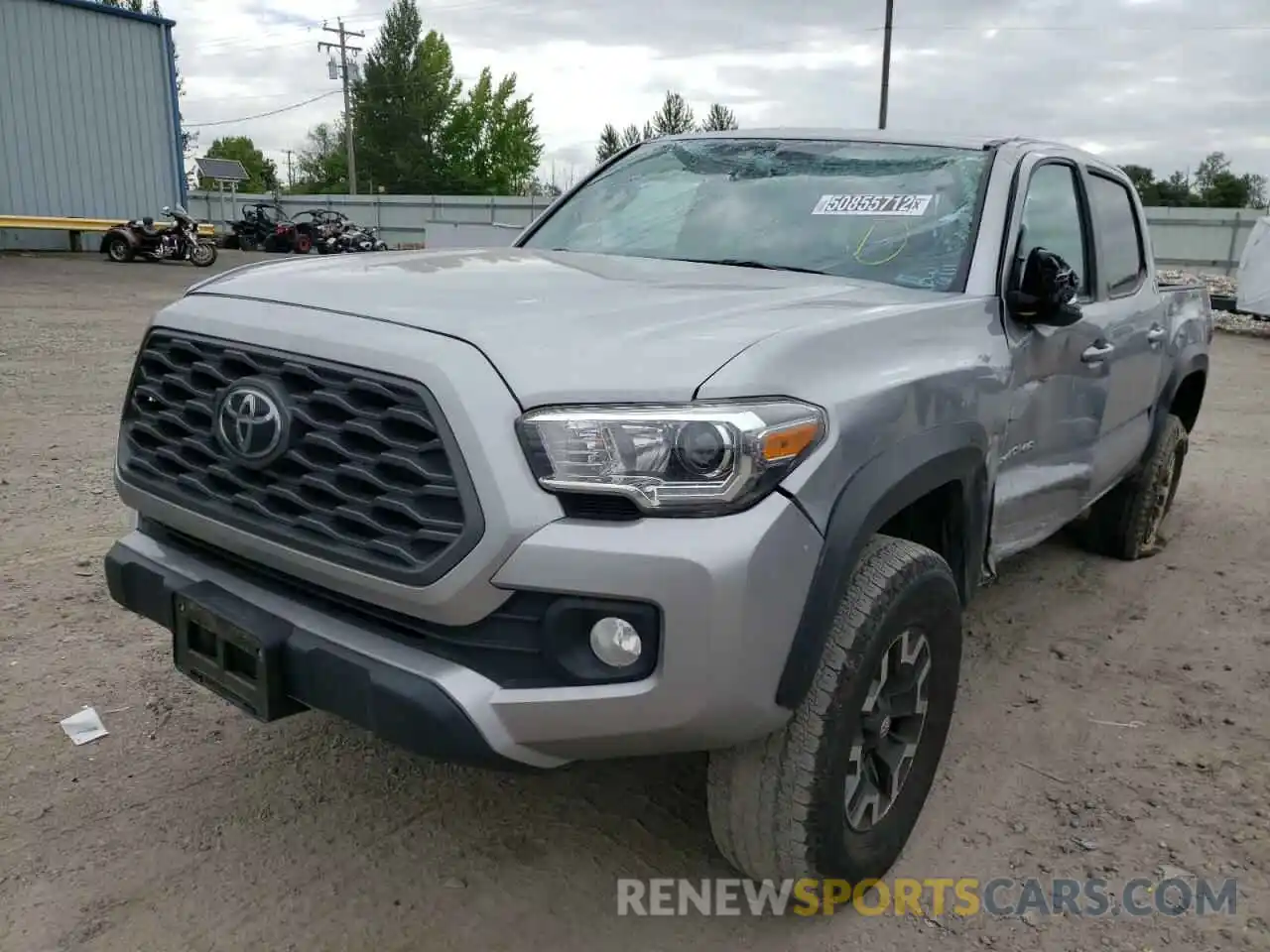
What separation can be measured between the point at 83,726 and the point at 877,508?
2.44m

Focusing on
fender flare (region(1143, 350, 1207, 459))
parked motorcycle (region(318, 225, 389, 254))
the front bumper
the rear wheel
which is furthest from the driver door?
parked motorcycle (region(318, 225, 389, 254))

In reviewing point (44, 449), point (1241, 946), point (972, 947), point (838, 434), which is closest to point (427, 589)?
point (838, 434)

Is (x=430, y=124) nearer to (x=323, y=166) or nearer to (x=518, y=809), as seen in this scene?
(x=323, y=166)

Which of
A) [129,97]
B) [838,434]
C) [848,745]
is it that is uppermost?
[129,97]

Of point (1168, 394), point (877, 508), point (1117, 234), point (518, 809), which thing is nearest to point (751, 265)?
point (877, 508)

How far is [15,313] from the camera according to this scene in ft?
40.5

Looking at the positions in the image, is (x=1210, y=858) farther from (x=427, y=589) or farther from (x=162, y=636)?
(x=162, y=636)

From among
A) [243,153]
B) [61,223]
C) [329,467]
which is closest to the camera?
[329,467]

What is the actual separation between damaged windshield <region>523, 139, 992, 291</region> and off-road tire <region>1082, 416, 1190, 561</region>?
2.19m

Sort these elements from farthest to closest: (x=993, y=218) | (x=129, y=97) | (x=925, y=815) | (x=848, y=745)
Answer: (x=129, y=97), (x=993, y=218), (x=925, y=815), (x=848, y=745)

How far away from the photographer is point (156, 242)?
21172 mm

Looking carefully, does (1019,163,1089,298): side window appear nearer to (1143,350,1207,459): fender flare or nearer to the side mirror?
the side mirror

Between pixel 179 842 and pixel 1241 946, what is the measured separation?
2.53m

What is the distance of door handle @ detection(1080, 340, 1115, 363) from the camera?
3.51m
